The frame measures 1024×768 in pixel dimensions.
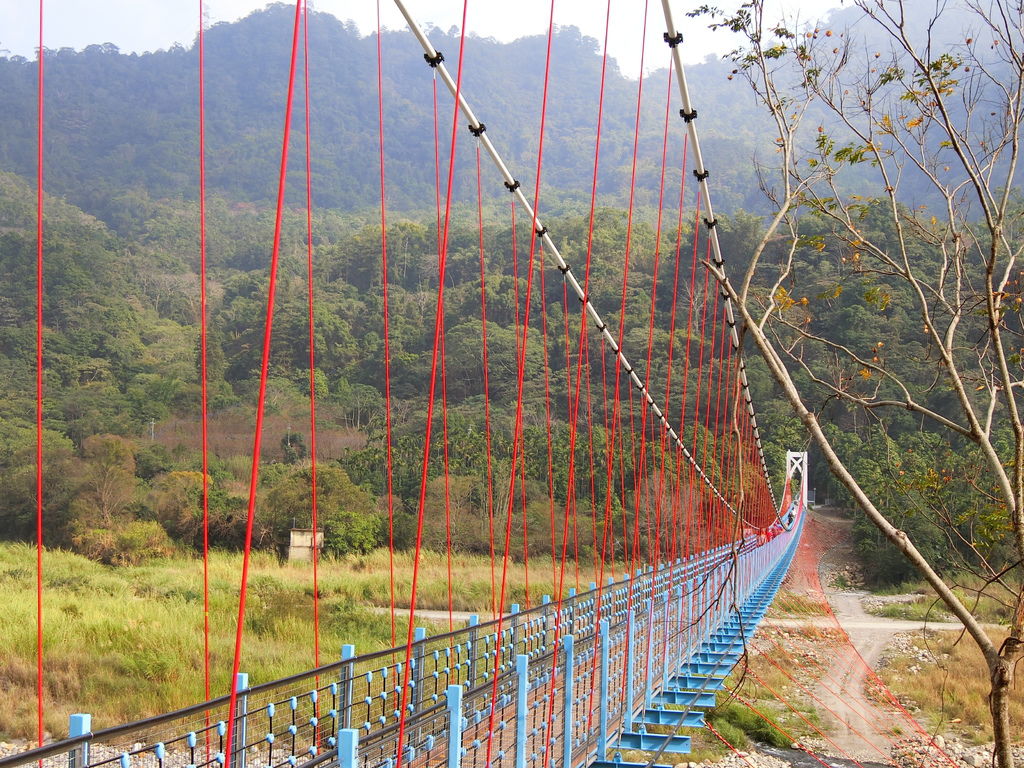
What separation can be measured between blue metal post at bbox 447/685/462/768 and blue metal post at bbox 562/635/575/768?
105 centimetres

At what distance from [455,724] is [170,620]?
10.1m

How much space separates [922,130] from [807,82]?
0.65 metres

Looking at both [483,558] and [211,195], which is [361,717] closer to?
[483,558]

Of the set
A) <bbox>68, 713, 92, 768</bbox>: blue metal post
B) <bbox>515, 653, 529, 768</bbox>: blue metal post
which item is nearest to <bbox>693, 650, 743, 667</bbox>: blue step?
<bbox>515, 653, 529, 768</bbox>: blue metal post

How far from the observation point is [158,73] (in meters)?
57.1

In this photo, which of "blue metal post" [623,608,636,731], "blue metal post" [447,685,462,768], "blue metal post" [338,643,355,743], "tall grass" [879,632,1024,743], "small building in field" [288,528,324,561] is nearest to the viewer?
"blue metal post" [447,685,462,768]

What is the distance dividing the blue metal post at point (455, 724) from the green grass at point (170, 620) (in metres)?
6.60

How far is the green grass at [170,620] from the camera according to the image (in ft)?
30.6

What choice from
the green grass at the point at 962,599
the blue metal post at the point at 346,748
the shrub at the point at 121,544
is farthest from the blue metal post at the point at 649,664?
the shrub at the point at 121,544

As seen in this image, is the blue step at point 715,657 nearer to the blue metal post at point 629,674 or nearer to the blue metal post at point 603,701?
the blue metal post at point 629,674

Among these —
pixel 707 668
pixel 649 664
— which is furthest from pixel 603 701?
pixel 707 668

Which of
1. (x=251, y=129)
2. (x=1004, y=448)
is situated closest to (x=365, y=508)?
(x=1004, y=448)

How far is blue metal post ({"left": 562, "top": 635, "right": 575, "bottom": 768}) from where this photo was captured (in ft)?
12.5

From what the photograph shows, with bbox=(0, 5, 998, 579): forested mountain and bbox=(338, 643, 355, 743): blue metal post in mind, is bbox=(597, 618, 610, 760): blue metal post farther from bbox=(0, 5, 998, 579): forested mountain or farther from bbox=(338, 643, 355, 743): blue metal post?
bbox=(0, 5, 998, 579): forested mountain
